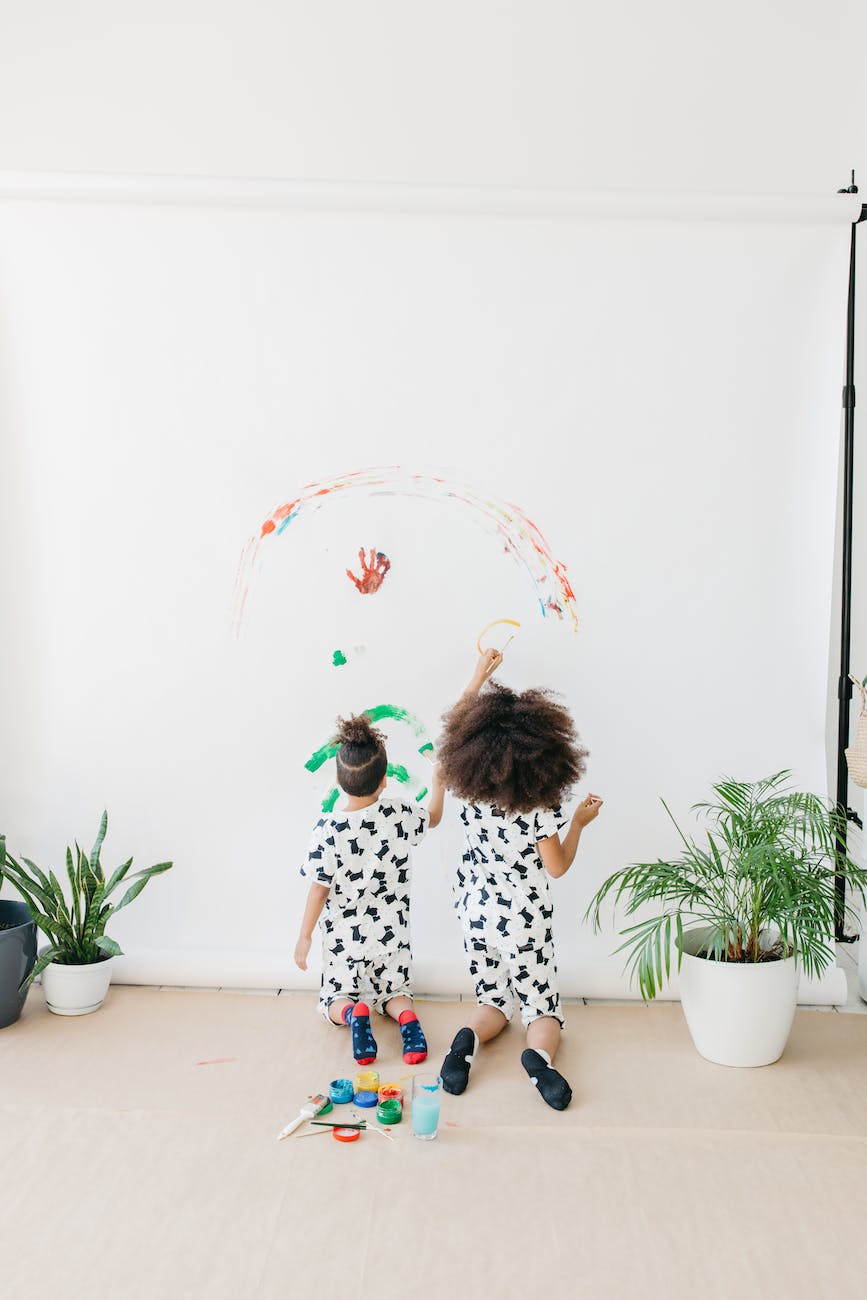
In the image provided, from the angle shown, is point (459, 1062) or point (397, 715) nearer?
point (459, 1062)

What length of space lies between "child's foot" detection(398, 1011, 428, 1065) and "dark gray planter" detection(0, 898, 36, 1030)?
939mm

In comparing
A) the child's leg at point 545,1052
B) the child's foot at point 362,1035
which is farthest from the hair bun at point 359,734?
the child's leg at point 545,1052

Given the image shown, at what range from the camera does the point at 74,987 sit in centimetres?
260

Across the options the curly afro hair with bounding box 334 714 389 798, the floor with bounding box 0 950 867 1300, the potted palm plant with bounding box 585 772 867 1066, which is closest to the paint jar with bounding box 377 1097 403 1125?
the floor with bounding box 0 950 867 1300

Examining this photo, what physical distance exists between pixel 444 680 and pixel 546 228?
1.20 m

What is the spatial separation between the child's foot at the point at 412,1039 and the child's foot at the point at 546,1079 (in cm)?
24

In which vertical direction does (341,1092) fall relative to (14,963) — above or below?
below

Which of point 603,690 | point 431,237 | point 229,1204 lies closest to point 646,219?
point 431,237

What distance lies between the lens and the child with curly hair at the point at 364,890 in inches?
98.0

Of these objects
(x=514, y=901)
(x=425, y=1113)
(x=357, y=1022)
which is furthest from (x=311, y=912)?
(x=425, y=1113)

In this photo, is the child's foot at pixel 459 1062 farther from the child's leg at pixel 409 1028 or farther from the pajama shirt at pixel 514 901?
the pajama shirt at pixel 514 901

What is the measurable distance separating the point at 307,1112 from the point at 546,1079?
502 millimetres

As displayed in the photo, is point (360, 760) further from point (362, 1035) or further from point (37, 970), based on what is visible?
point (37, 970)

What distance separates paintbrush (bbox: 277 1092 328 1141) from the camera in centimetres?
207
